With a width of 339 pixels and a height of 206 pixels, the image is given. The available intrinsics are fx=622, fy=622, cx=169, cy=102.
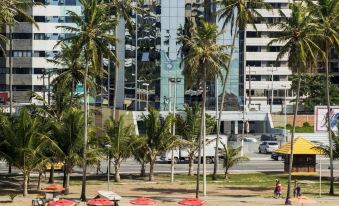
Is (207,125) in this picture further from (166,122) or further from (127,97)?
(127,97)

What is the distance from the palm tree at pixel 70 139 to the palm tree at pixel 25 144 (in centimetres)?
110

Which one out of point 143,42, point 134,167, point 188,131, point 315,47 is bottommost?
point 134,167

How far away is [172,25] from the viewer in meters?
123

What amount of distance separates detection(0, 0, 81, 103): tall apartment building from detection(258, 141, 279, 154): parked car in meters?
51.2

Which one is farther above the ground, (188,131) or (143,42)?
(143,42)

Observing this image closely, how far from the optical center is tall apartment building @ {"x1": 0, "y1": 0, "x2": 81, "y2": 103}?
129m

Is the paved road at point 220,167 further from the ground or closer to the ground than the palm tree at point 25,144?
closer to the ground

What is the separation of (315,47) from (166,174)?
2625 cm

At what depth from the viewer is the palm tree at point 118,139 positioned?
200 ft

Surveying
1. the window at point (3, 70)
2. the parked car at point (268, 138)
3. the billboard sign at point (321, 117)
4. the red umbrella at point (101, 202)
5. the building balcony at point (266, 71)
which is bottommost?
the red umbrella at point (101, 202)

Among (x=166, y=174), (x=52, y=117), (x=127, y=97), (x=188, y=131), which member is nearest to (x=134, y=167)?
(x=166, y=174)

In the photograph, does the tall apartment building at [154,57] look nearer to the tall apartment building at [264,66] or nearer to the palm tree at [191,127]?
the tall apartment building at [264,66]

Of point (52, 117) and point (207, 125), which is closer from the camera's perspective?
point (52, 117)

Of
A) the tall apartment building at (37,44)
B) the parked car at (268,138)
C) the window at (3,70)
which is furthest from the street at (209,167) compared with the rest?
the window at (3,70)
